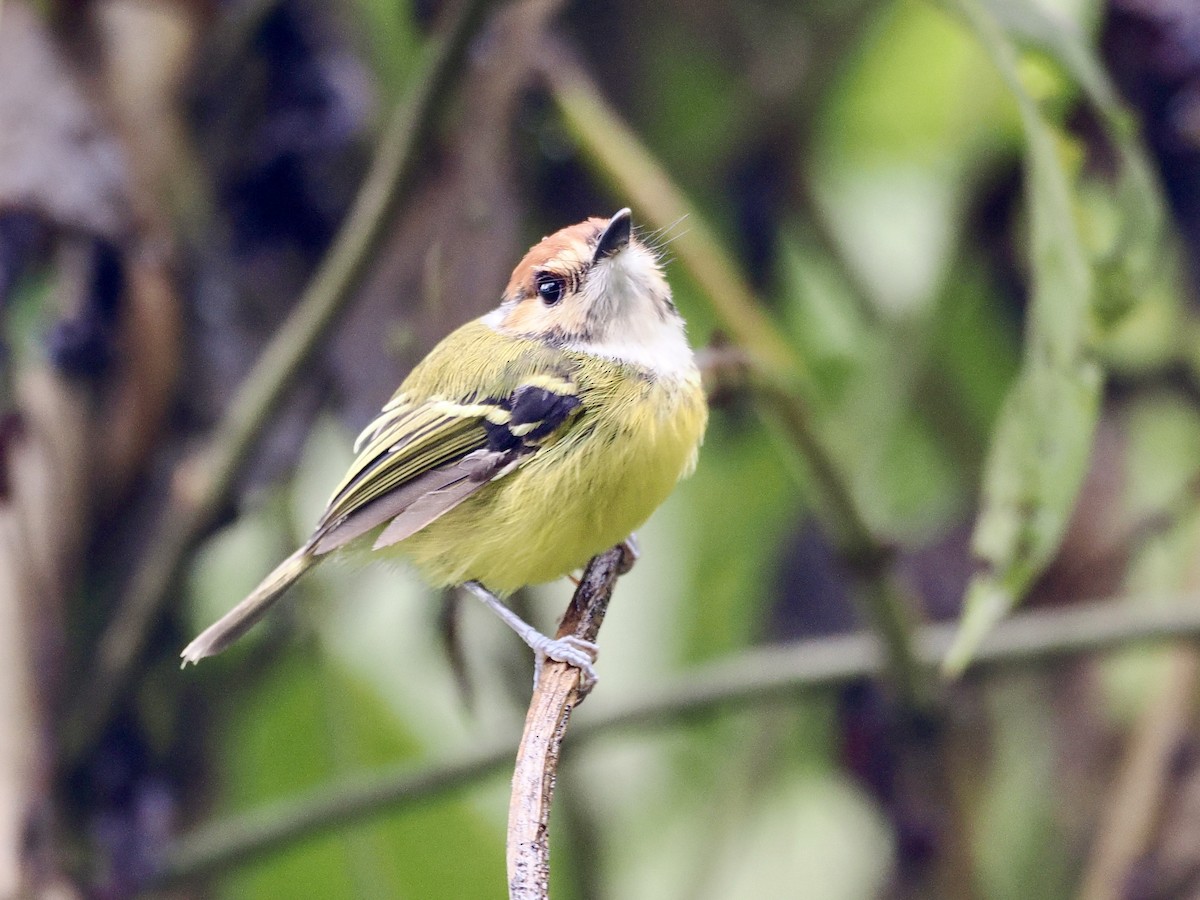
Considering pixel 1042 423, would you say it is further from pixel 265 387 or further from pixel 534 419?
pixel 265 387

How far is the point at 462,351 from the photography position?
2.02 metres

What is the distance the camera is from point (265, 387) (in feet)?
7.14

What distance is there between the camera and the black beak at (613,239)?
1842mm

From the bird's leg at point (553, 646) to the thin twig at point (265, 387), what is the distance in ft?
1.66

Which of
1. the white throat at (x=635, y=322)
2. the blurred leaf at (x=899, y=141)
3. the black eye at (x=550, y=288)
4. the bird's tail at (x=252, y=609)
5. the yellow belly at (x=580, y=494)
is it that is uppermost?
the blurred leaf at (x=899, y=141)

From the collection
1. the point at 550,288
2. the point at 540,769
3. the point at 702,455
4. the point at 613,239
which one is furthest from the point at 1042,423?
the point at 702,455

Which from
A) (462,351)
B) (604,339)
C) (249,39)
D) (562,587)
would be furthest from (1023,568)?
(249,39)

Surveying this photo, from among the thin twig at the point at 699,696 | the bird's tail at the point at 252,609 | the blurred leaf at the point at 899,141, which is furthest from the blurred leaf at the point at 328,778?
the blurred leaf at the point at 899,141

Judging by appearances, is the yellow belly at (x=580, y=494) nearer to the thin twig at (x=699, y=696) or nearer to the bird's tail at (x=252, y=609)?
the bird's tail at (x=252, y=609)

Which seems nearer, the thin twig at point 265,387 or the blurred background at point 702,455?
the thin twig at point 265,387

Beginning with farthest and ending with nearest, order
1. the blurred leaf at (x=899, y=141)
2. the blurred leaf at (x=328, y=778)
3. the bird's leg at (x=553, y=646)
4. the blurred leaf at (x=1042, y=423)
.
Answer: the blurred leaf at (x=899, y=141)
the blurred leaf at (x=328, y=778)
the blurred leaf at (x=1042, y=423)
the bird's leg at (x=553, y=646)

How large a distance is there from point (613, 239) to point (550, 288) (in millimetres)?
197

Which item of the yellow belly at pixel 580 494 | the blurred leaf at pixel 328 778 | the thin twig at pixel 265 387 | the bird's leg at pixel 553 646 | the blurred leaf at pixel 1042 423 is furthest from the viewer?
the blurred leaf at pixel 328 778

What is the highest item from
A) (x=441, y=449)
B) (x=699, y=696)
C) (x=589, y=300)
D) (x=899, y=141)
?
(x=899, y=141)
